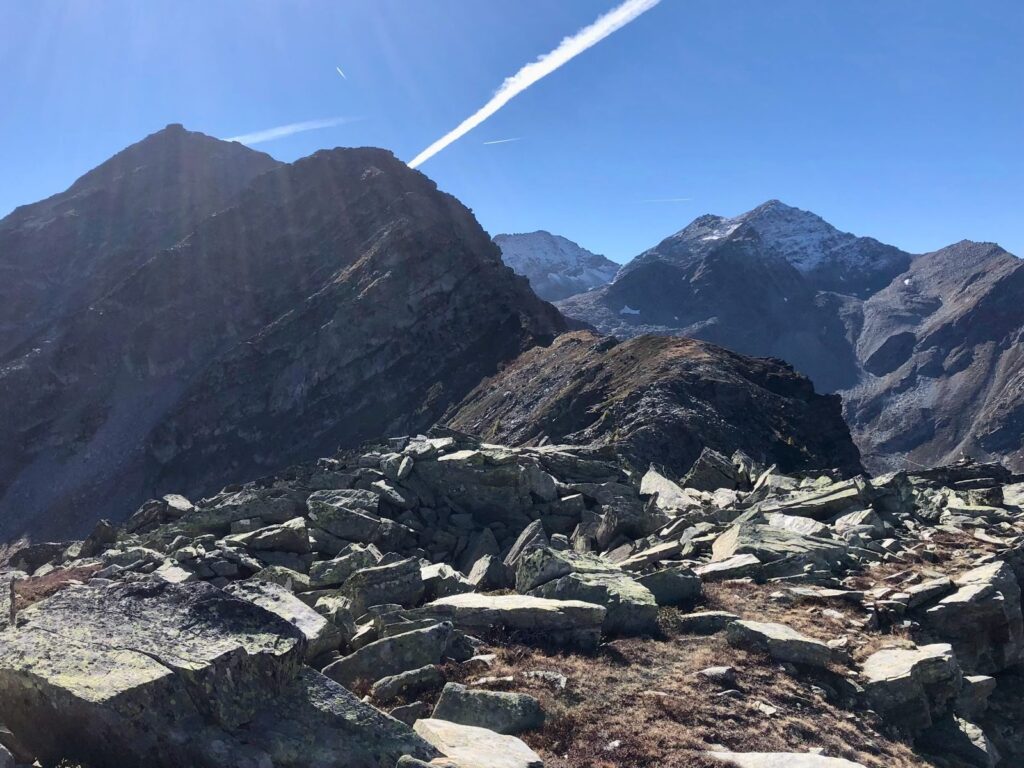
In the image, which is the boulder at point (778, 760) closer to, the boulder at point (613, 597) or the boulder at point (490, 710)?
the boulder at point (490, 710)

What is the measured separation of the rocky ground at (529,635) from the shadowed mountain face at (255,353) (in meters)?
58.0

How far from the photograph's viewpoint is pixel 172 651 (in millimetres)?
6199

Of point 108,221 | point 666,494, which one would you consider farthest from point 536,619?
point 108,221

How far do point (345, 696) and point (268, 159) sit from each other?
17487 centimetres

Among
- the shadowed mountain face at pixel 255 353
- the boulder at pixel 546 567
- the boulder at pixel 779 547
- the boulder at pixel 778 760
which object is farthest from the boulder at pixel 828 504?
the shadowed mountain face at pixel 255 353

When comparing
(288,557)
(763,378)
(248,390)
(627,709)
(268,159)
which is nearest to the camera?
(627,709)

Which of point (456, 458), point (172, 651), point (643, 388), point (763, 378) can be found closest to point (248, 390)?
point (643, 388)

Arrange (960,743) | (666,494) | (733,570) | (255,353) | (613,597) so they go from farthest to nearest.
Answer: (255,353) → (666,494) → (733,570) → (613,597) → (960,743)

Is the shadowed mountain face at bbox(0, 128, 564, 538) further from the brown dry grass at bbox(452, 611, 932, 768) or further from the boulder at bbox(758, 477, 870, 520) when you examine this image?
the brown dry grass at bbox(452, 611, 932, 768)

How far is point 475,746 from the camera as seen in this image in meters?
6.75

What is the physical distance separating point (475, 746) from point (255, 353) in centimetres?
8994

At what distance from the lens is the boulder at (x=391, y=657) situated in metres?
8.93

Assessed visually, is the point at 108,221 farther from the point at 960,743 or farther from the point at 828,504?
the point at 960,743

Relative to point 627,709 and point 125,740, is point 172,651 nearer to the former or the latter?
point 125,740
